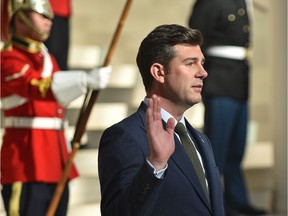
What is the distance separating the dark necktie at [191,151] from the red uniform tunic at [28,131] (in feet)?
5.39

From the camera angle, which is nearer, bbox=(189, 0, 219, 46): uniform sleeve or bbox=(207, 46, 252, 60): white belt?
bbox=(189, 0, 219, 46): uniform sleeve

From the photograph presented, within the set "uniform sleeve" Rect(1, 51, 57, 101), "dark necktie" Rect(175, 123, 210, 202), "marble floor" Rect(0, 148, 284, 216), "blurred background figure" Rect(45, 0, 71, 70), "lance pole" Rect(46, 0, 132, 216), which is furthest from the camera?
"blurred background figure" Rect(45, 0, 71, 70)

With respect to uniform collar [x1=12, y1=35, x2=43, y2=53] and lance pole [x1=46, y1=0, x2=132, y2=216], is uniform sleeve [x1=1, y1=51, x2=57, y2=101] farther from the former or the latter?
lance pole [x1=46, y1=0, x2=132, y2=216]

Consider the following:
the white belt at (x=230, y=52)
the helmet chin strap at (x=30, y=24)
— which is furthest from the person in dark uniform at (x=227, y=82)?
the helmet chin strap at (x=30, y=24)

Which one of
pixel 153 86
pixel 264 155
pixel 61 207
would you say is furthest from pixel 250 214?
pixel 153 86

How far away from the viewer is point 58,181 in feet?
15.2

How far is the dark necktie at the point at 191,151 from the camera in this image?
2826mm

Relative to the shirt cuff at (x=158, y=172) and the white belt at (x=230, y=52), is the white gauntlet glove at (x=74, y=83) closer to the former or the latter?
the white belt at (x=230, y=52)

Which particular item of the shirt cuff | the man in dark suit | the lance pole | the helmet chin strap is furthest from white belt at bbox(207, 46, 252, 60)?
the shirt cuff

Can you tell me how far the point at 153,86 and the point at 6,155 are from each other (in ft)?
6.13

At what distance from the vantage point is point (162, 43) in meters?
2.84

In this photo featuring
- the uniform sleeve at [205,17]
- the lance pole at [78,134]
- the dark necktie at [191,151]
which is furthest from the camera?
the uniform sleeve at [205,17]

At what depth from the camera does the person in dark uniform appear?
609cm

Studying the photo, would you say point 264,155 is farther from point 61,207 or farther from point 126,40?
point 61,207
